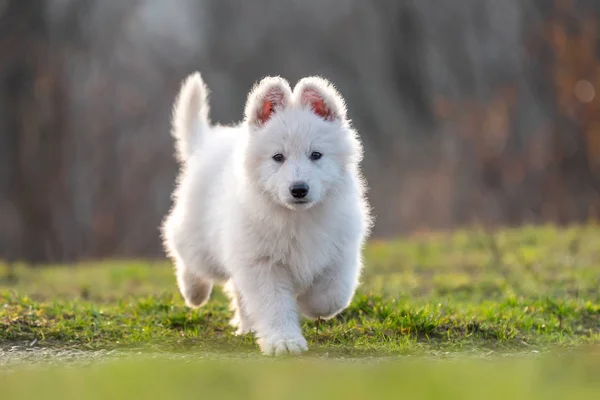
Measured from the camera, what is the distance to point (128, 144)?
2009cm

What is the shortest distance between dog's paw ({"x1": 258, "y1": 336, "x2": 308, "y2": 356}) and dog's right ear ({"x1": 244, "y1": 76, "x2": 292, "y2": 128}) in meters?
1.33

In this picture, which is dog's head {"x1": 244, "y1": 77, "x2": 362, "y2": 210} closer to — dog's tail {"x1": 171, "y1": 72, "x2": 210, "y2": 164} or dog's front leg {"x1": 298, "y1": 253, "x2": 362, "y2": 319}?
dog's front leg {"x1": 298, "y1": 253, "x2": 362, "y2": 319}

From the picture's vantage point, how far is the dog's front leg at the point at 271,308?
5.52 m

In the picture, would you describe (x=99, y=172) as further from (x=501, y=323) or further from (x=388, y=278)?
(x=501, y=323)

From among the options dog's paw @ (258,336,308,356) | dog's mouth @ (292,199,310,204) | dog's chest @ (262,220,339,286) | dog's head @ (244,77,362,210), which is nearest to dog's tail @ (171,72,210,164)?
dog's head @ (244,77,362,210)

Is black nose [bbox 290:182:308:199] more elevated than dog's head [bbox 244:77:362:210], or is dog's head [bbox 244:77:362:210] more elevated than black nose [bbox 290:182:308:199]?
dog's head [bbox 244:77:362:210]

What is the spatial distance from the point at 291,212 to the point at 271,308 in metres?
0.58

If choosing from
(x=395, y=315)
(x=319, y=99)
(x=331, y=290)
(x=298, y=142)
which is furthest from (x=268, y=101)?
(x=395, y=315)

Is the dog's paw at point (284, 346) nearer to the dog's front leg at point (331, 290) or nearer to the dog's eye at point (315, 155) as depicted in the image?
the dog's front leg at point (331, 290)

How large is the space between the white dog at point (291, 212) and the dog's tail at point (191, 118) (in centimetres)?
112

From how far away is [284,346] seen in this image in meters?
5.47

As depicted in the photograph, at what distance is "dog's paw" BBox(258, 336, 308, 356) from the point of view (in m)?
5.46

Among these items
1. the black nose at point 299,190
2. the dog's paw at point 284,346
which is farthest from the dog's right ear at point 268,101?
the dog's paw at point 284,346

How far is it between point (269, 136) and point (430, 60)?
16569 mm
